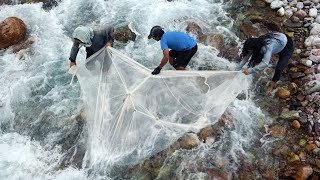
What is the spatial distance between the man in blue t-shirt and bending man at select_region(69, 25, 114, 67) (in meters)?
0.54

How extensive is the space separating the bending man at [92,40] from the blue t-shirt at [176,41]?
0.69m

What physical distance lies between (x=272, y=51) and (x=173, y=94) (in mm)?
1433

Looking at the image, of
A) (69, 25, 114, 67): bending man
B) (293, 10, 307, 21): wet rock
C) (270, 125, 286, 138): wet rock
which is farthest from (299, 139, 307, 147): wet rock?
(69, 25, 114, 67): bending man

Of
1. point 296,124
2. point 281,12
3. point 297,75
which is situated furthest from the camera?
point 281,12

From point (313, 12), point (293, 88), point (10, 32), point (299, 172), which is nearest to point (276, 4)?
point (313, 12)

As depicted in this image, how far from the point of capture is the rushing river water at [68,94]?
15.4ft

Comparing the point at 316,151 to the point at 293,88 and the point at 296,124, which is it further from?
the point at 293,88

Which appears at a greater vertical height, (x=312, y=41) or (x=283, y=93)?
(x=312, y=41)

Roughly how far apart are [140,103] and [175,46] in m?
0.94

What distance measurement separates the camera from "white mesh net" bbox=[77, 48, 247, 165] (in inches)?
166

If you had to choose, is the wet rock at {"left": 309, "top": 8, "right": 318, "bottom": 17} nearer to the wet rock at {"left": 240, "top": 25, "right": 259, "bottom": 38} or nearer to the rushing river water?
→ the wet rock at {"left": 240, "top": 25, "right": 259, "bottom": 38}

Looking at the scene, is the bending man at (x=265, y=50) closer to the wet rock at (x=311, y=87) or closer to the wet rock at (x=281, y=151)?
the wet rock at (x=311, y=87)

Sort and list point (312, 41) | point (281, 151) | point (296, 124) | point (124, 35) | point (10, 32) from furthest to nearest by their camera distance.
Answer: point (124, 35) < point (10, 32) < point (312, 41) < point (296, 124) < point (281, 151)

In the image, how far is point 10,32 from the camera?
20.1 ft
